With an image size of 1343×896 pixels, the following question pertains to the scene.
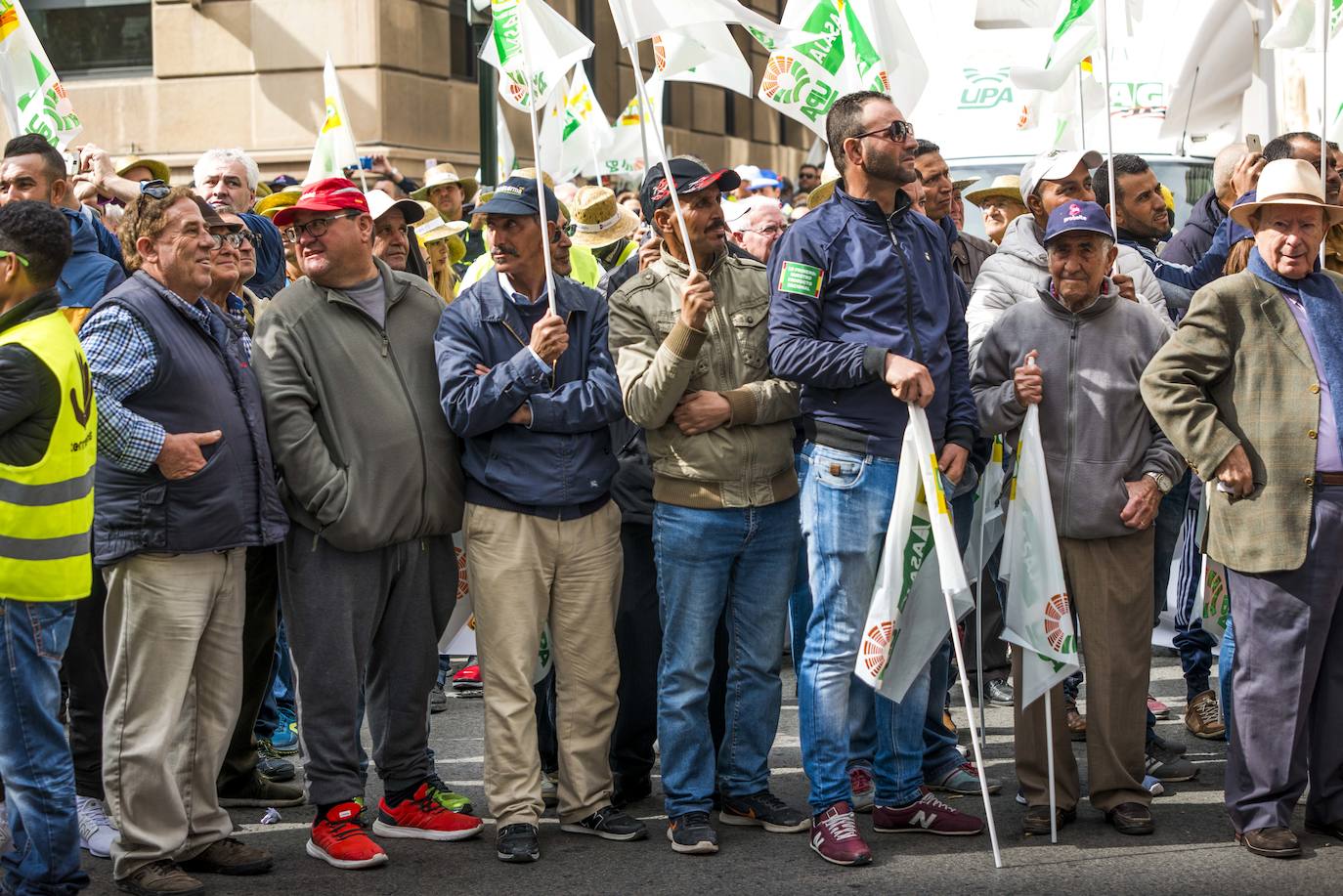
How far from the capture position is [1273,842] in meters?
5.79

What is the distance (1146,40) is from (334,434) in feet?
27.8

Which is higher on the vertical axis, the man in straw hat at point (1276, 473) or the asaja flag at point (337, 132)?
the asaja flag at point (337, 132)

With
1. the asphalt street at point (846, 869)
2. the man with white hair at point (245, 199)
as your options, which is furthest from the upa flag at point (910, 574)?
the man with white hair at point (245, 199)

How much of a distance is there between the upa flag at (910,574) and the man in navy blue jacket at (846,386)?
94 millimetres

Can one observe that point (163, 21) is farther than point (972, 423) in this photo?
Yes

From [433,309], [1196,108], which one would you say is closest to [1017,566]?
[433,309]

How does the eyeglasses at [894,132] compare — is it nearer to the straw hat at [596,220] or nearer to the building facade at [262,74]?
the straw hat at [596,220]

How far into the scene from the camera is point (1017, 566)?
6.16m

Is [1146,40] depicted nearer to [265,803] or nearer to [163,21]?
[265,803]

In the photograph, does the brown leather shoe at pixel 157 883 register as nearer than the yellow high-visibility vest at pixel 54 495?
No

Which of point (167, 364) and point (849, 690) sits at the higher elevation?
point (167, 364)

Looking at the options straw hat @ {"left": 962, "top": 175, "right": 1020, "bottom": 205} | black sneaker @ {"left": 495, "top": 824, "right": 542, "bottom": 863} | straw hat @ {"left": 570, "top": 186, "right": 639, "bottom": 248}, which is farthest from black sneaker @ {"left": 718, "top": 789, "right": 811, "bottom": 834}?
straw hat @ {"left": 570, "top": 186, "right": 639, "bottom": 248}

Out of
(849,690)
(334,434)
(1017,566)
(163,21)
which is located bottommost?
(849,690)

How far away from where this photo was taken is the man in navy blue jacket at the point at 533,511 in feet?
19.7
